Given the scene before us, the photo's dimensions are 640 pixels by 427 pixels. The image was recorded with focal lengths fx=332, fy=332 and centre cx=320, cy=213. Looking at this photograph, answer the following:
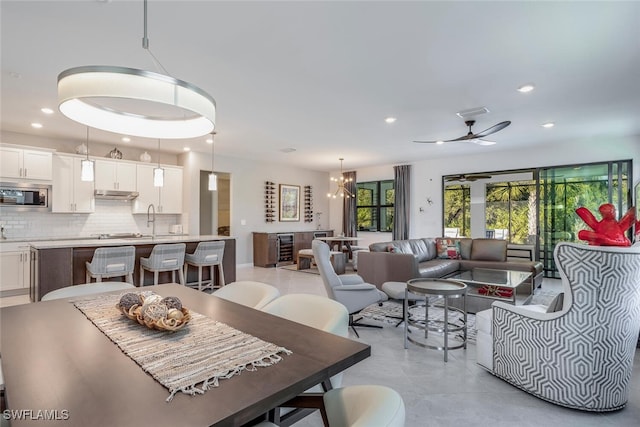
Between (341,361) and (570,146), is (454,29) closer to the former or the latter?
(341,361)

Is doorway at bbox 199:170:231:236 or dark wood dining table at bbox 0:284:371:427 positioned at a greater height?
doorway at bbox 199:170:231:236

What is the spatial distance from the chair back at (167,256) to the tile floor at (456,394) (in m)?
2.87

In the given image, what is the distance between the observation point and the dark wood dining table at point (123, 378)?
88 centimetres

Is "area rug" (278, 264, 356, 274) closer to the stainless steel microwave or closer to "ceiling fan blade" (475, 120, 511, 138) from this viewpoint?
"ceiling fan blade" (475, 120, 511, 138)

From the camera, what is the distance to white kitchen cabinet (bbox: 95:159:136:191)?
19.9ft

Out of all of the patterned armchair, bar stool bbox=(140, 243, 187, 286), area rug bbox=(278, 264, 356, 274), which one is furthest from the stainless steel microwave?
the patterned armchair

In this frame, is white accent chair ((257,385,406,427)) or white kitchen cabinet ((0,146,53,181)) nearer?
white accent chair ((257,385,406,427))

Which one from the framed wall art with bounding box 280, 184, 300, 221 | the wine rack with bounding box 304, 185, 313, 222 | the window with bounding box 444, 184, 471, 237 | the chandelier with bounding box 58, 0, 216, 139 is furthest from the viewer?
the wine rack with bounding box 304, 185, 313, 222

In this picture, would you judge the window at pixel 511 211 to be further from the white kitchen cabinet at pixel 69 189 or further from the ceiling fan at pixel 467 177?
the white kitchen cabinet at pixel 69 189

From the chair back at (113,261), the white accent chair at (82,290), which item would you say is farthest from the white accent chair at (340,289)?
the chair back at (113,261)

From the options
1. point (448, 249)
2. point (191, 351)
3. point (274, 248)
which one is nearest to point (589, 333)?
point (191, 351)

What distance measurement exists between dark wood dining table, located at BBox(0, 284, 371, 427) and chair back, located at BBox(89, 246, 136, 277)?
2.63 m

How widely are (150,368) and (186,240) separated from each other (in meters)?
4.19

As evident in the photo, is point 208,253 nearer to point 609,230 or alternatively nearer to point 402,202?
point 609,230
